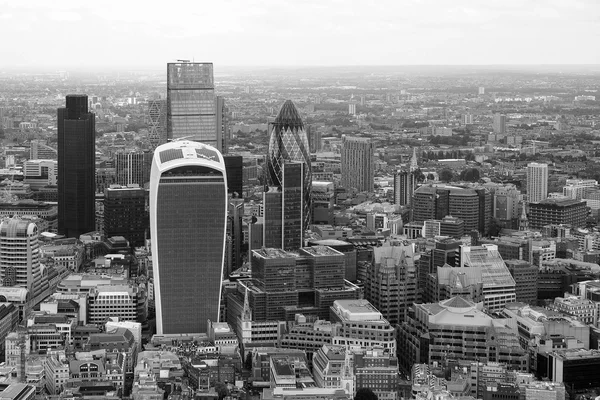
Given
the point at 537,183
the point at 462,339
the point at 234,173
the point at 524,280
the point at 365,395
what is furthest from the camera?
the point at 537,183

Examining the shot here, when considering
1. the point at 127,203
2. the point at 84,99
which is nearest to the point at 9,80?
the point at 84,99

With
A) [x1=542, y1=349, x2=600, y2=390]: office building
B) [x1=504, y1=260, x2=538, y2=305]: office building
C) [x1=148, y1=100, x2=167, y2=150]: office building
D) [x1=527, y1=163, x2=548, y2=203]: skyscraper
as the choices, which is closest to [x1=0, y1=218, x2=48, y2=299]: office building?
[x1=504, y1=260, x2=538, y2=305]: office building

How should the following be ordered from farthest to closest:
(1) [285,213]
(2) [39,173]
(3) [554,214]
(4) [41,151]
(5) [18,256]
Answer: (4) [41,151]
(2) [39,173]
(3) [554,214]
(1) [285,213]
(5) [18,256]

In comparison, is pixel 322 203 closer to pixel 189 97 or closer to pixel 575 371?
pixel 189 97

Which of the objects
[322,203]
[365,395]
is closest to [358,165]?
[322,203]

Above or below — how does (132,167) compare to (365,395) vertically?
above

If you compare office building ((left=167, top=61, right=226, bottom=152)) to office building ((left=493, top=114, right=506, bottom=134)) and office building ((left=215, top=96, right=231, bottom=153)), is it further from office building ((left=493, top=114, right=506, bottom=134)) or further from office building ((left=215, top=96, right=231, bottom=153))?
office building ((left=493, top=114, right=506, bottom=134))

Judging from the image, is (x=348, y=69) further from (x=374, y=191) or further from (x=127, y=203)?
(x=127, y=203)
